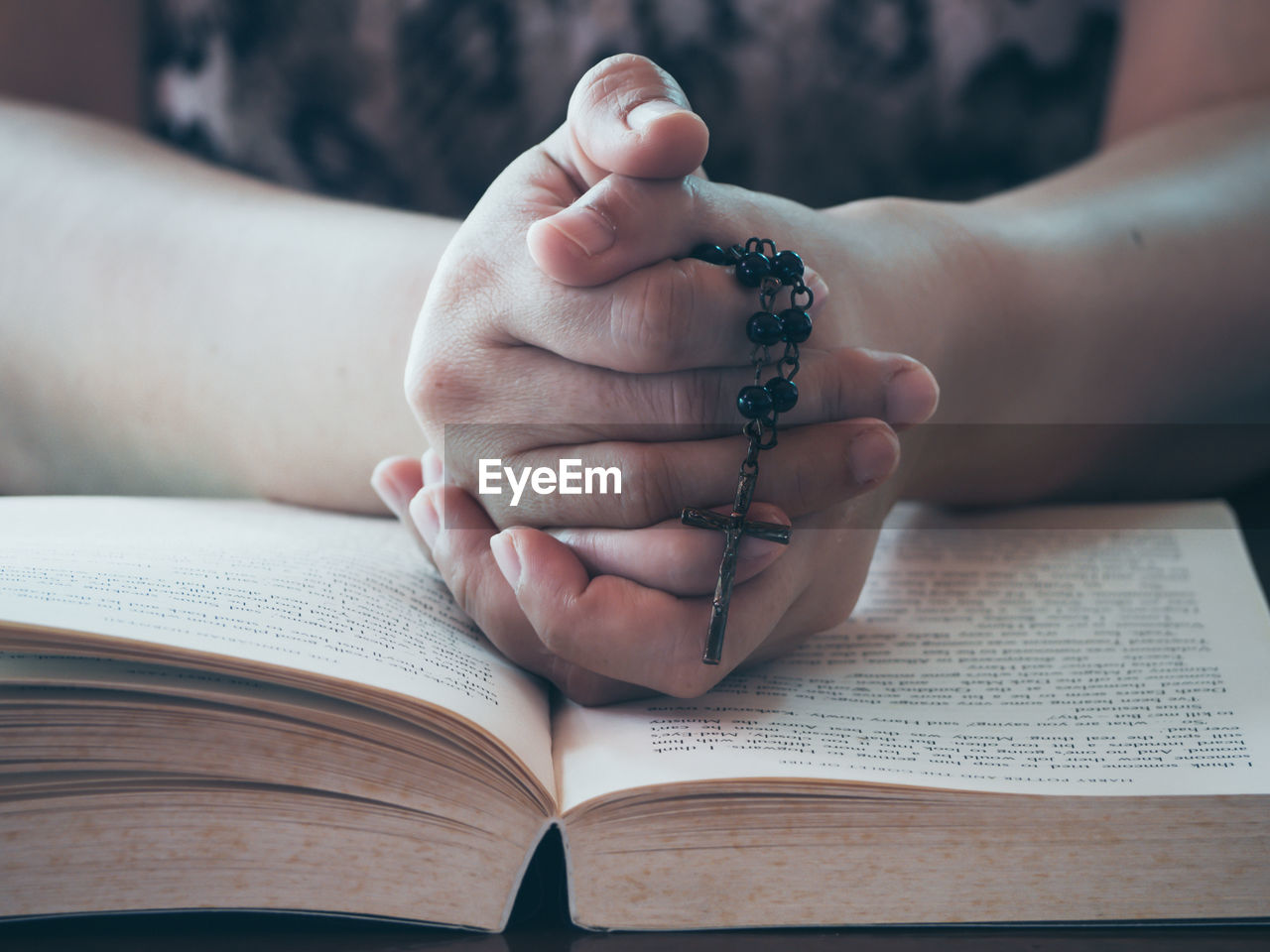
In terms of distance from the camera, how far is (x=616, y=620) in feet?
1.89

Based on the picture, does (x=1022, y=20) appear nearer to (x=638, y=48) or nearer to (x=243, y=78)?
(x=638, y=48)

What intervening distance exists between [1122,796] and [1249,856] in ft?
0.25

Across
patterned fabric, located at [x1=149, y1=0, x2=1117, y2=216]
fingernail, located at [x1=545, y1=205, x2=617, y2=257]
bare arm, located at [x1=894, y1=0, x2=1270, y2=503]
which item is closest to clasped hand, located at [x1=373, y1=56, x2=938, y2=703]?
fingernail, located at [x1=545, y1=205, x2=617, y2=257]

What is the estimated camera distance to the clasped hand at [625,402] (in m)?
0.56

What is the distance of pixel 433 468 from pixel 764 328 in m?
0.27

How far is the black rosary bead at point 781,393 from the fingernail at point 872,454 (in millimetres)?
55

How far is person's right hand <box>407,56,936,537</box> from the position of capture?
577 mm

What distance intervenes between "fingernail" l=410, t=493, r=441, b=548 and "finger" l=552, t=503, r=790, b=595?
13cm

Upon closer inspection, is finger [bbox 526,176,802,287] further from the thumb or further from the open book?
the open book

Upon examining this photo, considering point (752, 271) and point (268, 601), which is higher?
point (752, 271)

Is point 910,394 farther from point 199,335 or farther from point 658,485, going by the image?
point 199,335

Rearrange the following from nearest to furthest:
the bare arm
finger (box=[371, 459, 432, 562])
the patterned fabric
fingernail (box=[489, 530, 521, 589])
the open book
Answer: the open book, fingernail (box=[489, 530, 521, 589]), finger (box=[371, 459, 432, 562]), the bare arm, the patterned fabric

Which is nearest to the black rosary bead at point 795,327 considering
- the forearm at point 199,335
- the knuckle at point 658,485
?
the knuckle at point 658,485

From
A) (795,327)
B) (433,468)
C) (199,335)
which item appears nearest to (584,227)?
(795,327)
